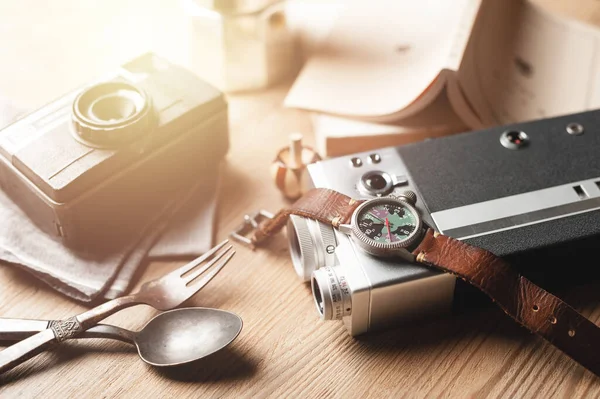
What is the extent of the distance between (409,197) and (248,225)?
0.22 meters

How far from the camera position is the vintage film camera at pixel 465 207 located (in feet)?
2.37

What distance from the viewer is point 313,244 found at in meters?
0.77

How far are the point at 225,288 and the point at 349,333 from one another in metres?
0.15

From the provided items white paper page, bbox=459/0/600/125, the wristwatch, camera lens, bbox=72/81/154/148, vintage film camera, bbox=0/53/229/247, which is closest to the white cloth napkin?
vintage film camera, bbox=0/53/229/247

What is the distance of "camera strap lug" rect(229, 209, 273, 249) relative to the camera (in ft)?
2.87

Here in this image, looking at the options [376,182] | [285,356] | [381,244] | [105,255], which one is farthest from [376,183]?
[105,255]

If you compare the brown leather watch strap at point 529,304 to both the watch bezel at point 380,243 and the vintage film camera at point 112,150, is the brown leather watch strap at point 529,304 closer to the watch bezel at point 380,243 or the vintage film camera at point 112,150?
the watch bezel at point 380,243

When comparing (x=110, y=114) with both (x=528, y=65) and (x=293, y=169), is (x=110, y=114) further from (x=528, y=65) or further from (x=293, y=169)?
(x=528, y=65)

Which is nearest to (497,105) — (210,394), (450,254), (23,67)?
(450,254)

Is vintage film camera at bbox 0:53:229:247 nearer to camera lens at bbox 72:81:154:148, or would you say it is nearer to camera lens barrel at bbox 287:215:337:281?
camera lens at bbox 72:81:154:148

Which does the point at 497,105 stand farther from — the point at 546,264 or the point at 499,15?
the point at 546,264

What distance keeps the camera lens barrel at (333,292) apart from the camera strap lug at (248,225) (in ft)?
0.56

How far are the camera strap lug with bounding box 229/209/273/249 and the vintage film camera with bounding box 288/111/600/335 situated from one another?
6cm

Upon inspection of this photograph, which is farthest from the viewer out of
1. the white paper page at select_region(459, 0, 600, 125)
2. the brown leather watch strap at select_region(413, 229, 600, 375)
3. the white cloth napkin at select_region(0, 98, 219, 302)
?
the white paper page at select_region(459, 0, 600, 125)
